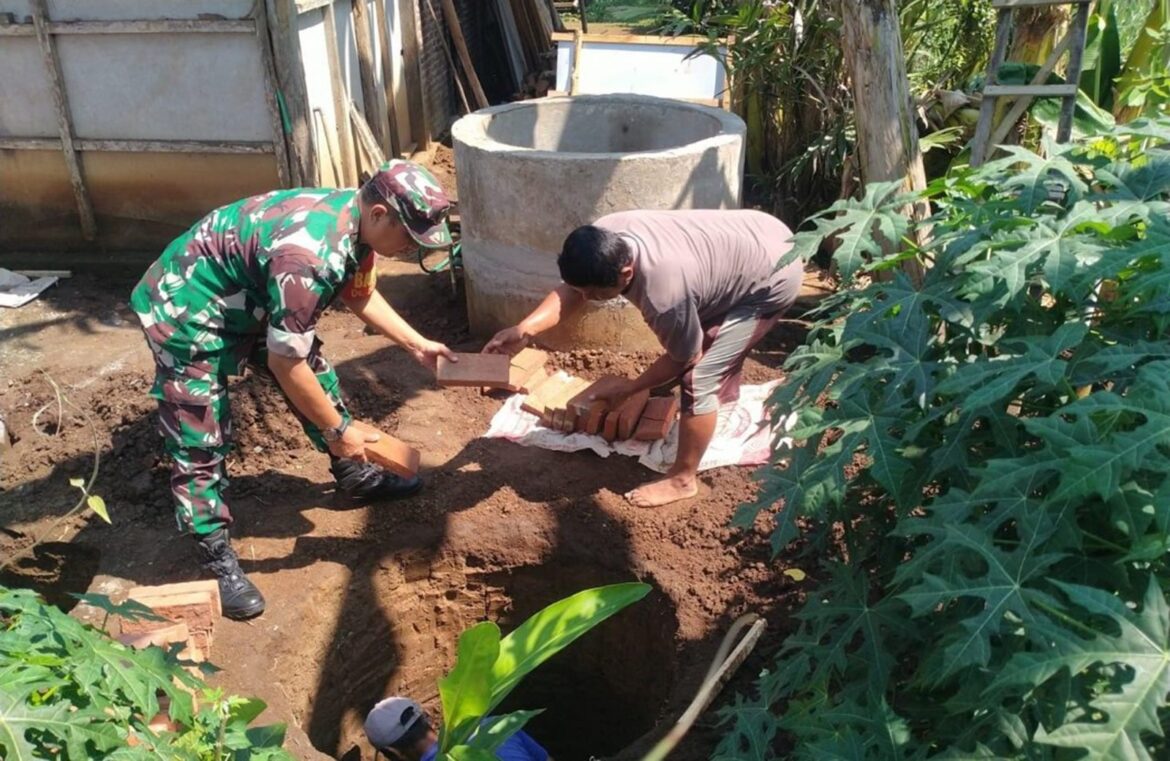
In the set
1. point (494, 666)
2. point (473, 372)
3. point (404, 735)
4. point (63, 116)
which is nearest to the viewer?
point (494, 666)

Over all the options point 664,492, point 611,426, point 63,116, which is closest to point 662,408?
point 611,426

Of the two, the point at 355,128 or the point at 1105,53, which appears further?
the point at 355,128

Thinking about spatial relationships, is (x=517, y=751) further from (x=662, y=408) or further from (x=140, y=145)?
(x=140, y=145)

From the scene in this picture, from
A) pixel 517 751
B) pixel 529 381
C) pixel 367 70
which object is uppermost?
pixel 367 70

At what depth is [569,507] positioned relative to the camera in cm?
439

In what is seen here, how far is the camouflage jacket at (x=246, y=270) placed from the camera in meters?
3.30

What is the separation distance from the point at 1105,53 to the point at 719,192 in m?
2.95

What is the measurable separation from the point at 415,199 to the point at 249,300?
78cm

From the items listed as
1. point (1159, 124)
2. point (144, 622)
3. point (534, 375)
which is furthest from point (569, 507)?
point (1159, 124)

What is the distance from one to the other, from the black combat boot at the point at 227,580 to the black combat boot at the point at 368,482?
2.16 feet

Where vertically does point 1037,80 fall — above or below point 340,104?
above

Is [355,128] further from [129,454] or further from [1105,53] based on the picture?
[1105,53]

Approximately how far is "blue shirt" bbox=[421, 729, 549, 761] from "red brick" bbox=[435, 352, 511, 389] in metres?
1.40

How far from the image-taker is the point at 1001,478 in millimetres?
1826
